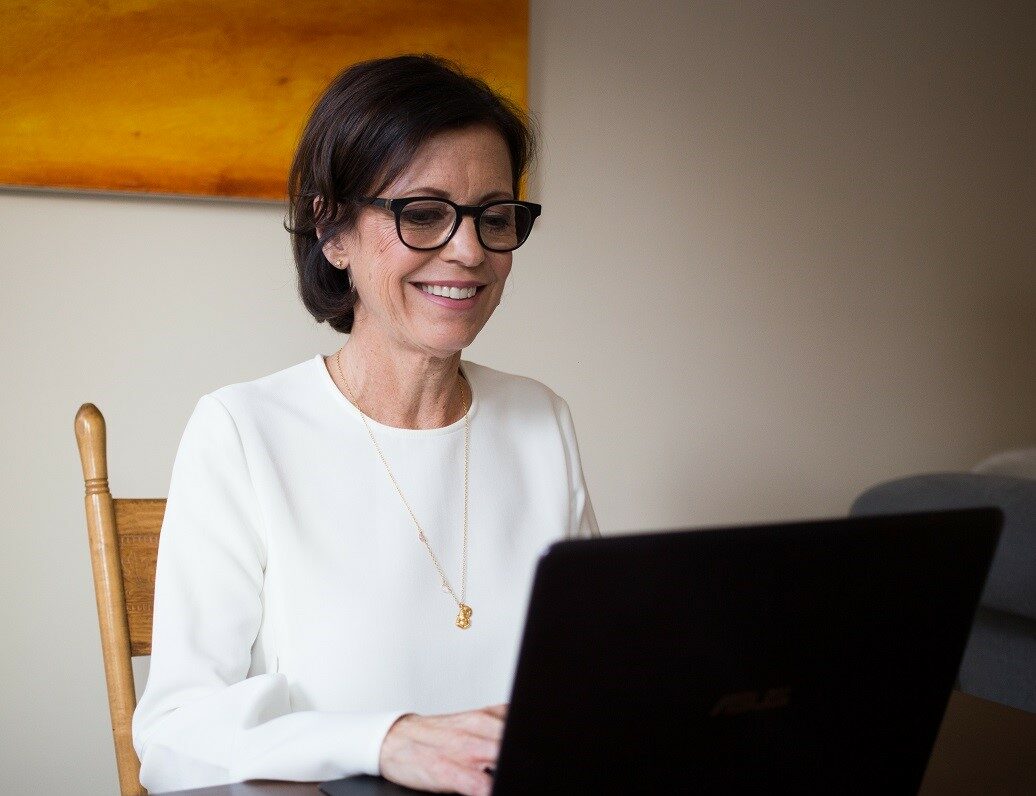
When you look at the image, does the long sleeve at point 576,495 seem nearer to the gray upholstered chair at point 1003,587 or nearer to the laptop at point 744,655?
the gray upholstered chair at point 1003,587

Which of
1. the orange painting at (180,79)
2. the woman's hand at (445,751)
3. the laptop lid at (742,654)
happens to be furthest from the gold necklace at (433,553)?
the orange painting at (180,79)

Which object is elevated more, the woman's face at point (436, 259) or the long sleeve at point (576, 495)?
the woman's face at point (436, 259)

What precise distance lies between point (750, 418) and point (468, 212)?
1.56 metres

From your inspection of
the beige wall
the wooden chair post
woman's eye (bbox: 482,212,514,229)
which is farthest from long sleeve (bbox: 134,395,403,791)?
the beige wall

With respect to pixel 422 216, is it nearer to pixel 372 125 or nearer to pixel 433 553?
pixel 372 125

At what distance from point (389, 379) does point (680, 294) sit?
1324mm

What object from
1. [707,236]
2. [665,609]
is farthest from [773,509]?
[665,609]

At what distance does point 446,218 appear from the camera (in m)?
1.27

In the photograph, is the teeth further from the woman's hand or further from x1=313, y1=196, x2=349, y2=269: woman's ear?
the woman's hand

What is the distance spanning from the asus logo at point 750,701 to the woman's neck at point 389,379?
2.58ft

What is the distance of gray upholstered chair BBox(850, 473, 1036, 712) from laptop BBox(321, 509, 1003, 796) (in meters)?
0.97

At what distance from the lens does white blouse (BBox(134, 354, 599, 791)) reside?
3.50 ft

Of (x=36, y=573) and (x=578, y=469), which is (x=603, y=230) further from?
(x=36, y=573)

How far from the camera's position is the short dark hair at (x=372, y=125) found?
1257 mm
